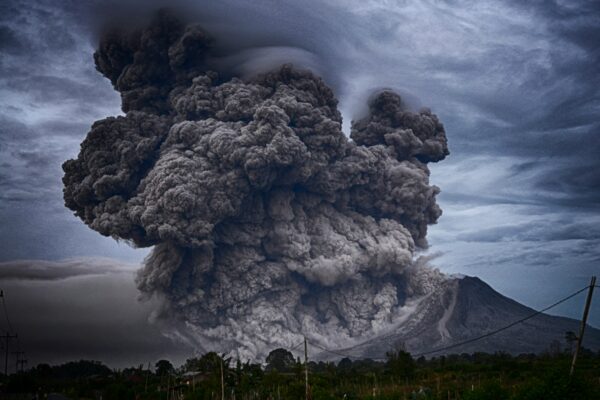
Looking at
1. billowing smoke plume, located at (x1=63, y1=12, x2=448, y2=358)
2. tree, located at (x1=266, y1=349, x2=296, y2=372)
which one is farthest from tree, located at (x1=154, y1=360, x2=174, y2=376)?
tree, located at (x1=266, y1=349, x2=296, y2=372)

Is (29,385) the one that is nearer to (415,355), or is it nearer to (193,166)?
(193,166)

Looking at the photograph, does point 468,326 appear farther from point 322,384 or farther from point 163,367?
point 322,384

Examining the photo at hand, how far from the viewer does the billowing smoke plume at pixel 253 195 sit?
2362 inches

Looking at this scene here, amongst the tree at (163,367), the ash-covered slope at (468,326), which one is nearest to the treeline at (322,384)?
the tree at (163,367)

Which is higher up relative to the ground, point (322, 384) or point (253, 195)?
point (253, 195)

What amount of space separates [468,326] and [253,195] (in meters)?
53.7

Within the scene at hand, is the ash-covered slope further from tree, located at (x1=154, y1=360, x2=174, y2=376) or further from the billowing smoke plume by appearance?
tree, located at (x1=154, y1=360, x2=174, y2=376)

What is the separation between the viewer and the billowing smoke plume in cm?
6000

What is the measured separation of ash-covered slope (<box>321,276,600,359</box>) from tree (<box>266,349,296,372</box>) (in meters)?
11.3

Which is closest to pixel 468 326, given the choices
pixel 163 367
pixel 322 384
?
pixel 163 367

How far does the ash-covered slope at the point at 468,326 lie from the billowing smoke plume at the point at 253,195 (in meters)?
Answer: 9.40

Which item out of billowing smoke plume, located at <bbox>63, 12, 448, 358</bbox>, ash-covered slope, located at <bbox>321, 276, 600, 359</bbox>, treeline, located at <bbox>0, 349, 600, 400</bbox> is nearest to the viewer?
treeline, located at <bbox>0, 349, 600, 400</bbox>

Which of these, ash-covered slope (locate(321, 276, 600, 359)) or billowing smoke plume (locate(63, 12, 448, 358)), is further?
ash-covered slope (locate(321, 276, 600, 359))

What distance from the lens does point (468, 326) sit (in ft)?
341
